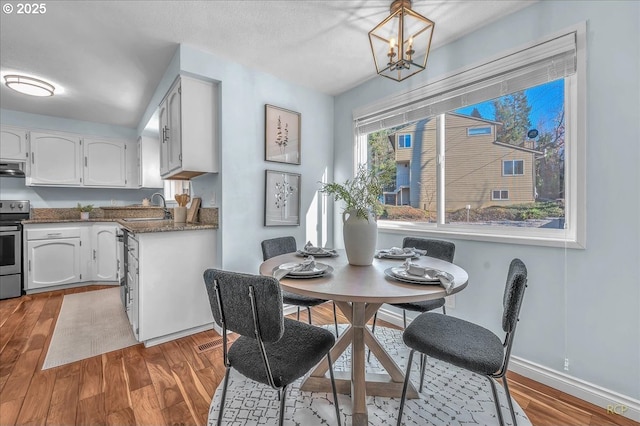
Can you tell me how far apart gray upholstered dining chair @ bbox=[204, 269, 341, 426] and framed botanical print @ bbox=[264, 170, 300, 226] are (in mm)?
1621

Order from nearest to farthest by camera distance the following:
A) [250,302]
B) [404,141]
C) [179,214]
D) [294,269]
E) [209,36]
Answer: [250,302] → [294,269] → [209,36] → [404,141] → [179,214]

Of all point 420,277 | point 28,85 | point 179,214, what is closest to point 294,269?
point 420,277

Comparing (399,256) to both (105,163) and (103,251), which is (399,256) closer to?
(103,251)

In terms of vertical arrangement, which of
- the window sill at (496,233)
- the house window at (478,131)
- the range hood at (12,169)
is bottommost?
the window sill at (496,233)

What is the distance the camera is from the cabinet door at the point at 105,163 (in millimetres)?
4168

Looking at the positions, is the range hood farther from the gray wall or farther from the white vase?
the gray wall

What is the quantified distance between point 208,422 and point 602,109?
2689 mm

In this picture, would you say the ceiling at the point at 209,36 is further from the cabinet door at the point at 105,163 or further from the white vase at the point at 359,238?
the white vase at the point at 359,238

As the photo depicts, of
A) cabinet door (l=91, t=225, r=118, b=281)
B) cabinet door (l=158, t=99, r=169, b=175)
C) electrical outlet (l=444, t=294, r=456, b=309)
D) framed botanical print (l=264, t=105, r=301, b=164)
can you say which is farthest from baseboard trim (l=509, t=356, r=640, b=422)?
cabinet door (l=91, t=225, r=118, b=281)

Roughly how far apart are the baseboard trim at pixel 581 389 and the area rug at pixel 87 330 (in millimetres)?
2880

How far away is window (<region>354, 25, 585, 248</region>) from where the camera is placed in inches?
66.6

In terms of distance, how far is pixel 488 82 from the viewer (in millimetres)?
2018

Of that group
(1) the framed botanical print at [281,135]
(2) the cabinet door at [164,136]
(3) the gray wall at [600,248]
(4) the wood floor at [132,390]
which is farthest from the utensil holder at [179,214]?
(3) the gray wall at [600,248]

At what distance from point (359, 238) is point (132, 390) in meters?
1.63
